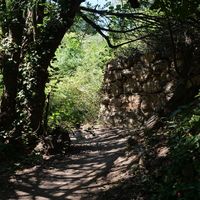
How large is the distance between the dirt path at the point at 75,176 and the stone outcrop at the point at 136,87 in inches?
141

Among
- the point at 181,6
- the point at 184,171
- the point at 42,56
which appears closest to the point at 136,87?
the point at 42,56

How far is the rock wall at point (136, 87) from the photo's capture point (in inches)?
473

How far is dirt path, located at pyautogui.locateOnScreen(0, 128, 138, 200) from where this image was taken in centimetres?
599

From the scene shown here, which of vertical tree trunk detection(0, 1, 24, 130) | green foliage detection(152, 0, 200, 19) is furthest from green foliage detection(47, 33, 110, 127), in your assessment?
green foliage detection(152, 0, 200, 19)

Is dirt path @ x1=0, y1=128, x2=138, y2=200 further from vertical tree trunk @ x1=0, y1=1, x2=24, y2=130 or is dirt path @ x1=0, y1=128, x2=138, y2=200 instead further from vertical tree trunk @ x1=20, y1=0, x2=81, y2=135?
vertical tree trunk @ x1=0, y1=1, x2=24, y2=130

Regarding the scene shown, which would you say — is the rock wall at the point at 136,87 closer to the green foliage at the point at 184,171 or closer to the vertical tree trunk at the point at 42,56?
the vertical tree trunk at the point at 42,56

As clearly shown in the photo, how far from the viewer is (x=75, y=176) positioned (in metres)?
6.95

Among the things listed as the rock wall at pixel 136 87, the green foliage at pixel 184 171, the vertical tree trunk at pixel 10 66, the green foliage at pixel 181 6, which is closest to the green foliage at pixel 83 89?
the rock wall at pixel 136 87

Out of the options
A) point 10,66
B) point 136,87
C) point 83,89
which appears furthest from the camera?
point 83,89

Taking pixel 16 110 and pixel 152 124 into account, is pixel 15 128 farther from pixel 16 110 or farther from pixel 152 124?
pixel 152 124

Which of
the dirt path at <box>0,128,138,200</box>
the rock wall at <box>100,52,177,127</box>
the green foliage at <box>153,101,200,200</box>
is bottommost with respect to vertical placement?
the dirt path at <box>0,128,138,200</box>

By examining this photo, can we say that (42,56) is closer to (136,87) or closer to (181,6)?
(136,87)

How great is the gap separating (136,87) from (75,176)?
6433mm

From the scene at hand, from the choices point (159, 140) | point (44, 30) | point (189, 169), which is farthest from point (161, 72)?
point (189, 169)
